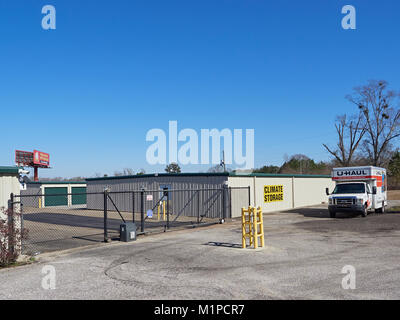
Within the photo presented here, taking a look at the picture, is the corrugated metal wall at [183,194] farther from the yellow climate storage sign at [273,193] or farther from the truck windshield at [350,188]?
the truck windshield at [350,188]

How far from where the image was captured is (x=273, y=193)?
29750 mm

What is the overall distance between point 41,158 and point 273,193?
132ft

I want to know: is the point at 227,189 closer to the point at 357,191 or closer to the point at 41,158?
the point at 357,191

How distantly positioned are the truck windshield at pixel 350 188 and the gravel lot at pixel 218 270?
867 cm

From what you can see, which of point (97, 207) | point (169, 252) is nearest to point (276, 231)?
point (169, 252)

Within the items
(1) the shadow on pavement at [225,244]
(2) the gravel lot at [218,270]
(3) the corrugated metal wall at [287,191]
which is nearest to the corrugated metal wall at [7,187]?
(2) the gravel lot at [218,270]

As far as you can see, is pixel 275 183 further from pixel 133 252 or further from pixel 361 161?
pixel 361 161

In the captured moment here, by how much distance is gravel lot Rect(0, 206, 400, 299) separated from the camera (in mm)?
7516

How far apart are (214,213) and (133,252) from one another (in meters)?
12.8

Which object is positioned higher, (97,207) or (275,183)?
(275,183)

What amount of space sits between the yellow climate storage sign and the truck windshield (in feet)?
19.5

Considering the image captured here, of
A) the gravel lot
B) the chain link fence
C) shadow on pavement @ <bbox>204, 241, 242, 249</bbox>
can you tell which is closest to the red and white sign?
the chain link fence

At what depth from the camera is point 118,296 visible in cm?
736

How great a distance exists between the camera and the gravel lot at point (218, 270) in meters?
7.52
